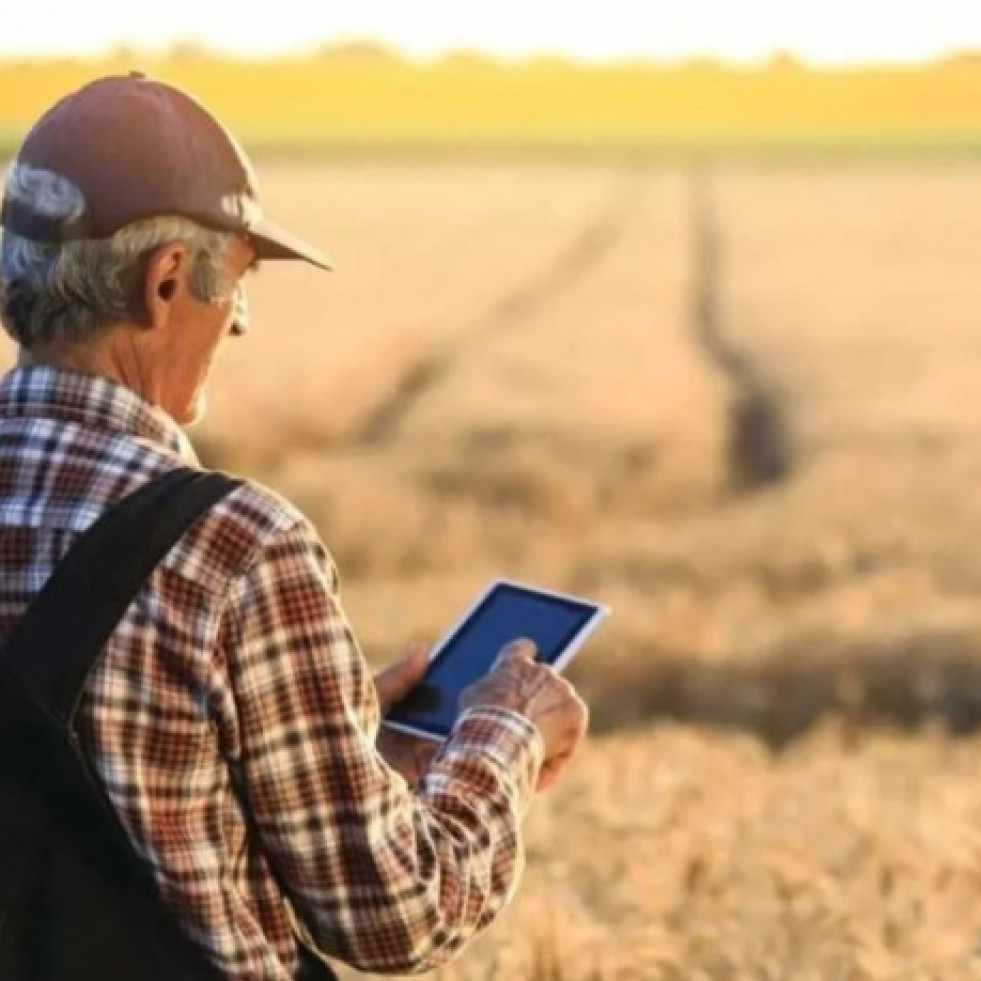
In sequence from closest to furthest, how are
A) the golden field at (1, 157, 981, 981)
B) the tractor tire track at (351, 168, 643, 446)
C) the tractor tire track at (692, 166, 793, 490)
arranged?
the golden field at (1, 157, 981, 981) → the tractor tire track at (692, 166, 793, 490) → the tractor tire track at (351, 168, 643, 446)

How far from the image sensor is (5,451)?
3.01 meters

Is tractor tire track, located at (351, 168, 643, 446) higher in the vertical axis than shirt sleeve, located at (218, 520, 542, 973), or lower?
lower

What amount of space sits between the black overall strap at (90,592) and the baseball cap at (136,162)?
311 millimetres

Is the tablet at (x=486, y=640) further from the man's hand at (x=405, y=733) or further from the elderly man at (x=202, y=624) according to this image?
the elderly man at (x=202, y=624)

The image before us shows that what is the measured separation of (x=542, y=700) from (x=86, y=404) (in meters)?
0.60

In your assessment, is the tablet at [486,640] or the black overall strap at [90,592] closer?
the black overall strap at [90,592]

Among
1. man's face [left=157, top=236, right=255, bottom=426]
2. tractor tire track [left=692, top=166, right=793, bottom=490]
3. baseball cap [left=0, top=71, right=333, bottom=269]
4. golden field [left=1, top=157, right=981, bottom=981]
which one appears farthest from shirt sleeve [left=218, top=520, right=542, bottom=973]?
tractor tire track [left=692, top=166, right=793, bottom=490]

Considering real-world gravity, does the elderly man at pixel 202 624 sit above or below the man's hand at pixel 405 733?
above

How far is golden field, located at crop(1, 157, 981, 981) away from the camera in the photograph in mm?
5809

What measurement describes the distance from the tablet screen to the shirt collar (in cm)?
53

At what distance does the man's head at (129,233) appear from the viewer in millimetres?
3000

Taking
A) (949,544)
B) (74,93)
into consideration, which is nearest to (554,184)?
(949,544)

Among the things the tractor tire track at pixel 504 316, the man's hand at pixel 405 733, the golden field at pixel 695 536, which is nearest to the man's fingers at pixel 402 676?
the man's hand at pixel 405 733

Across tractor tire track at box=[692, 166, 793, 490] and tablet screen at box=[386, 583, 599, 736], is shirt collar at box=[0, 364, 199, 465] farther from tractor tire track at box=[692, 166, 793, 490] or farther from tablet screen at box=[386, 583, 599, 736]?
tractor tire track at box=[692, 166, 793, 490]
